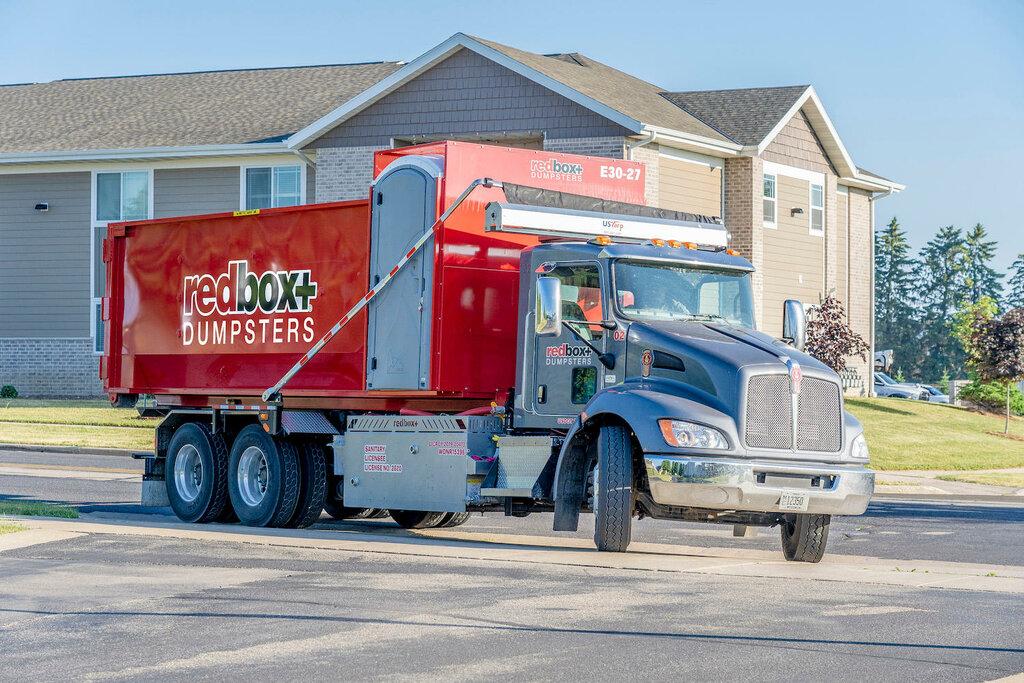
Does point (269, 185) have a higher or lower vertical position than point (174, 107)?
lower

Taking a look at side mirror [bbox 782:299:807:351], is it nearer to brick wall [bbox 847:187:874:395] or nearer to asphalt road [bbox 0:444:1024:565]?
asphalt road [bbox 0:444:1024:565]

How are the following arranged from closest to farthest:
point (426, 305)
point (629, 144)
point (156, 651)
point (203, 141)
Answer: point (156, 651), point (426, 305), point (629, 144), point (203, 141)

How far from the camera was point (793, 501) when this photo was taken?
12.1 metres

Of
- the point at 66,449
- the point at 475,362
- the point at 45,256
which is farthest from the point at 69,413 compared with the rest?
the point at 475,362

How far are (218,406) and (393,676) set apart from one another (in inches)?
356

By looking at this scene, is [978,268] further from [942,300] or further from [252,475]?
[252,475]

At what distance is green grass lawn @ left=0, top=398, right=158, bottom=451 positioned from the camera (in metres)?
29.1

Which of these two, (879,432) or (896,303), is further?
(896,303)

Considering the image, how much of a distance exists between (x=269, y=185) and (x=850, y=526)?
23345mm

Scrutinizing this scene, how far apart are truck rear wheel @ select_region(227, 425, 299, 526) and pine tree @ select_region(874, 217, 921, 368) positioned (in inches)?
3887

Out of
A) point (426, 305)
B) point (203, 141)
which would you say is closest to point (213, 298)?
point (426, 305)

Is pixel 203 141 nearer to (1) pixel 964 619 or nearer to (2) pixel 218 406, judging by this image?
(2) pixel 218 406

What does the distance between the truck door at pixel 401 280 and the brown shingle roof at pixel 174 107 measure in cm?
2282

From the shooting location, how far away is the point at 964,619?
9.93m
